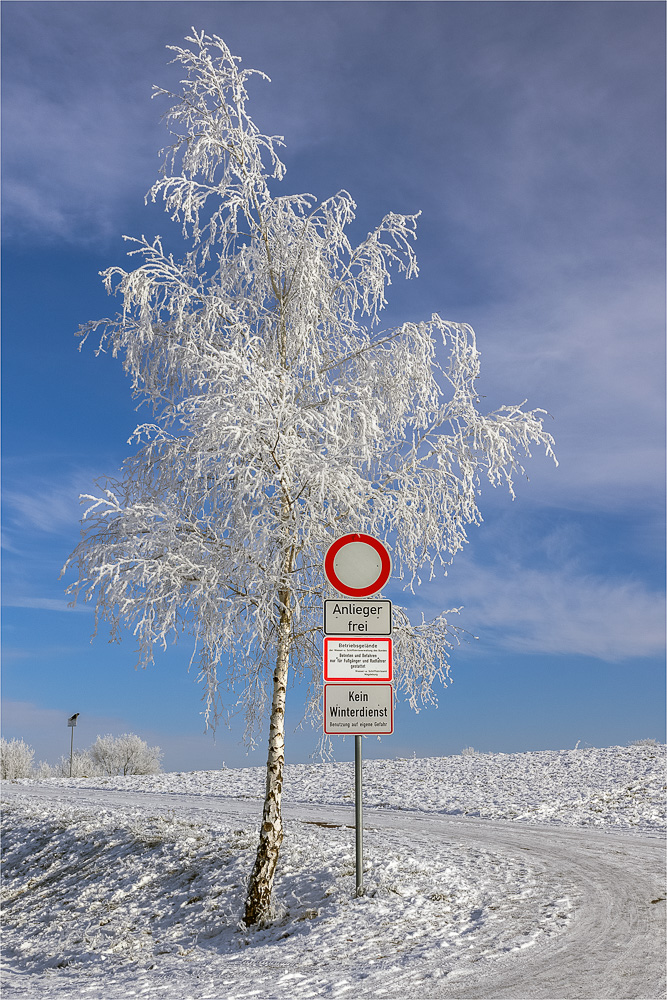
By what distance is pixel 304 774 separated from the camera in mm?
24672

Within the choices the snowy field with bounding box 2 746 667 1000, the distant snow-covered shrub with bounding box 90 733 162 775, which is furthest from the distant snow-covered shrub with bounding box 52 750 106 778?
the snowy field with bounding box 2 746 667 1000

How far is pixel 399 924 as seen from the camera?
787 centimetres

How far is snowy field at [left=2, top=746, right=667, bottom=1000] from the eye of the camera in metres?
6.69

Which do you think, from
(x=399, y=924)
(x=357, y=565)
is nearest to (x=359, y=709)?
(x=357, y=565)

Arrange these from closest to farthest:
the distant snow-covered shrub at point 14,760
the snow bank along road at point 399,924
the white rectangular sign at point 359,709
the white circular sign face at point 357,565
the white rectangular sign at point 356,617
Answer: the snow bank along road at point 399,924 < the white rectangular sign at point 359,709 < the white rectangular sign at point 356,617 < the white circular sign face at point 357,565 < the distant snow-covered shrub at point 14,760

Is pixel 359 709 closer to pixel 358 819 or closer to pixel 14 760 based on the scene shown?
pixel 358 819

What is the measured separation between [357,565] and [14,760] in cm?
3388

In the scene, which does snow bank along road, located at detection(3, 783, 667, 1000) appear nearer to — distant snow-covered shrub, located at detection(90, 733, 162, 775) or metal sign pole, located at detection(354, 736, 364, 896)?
metal sign pole, located at detection(354, 736, 364, 896)

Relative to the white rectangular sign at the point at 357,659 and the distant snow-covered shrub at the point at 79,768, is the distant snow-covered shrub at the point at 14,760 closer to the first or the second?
the distant snow-covered shrub at the point at 79,768

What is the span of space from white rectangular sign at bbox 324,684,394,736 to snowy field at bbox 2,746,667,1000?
5.79ft

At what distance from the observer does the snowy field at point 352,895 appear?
6.69m

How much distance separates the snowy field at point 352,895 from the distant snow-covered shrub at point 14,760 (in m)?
20.0

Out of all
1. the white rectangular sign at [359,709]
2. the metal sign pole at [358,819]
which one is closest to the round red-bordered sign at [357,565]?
the white rectangular sign at [359,709]

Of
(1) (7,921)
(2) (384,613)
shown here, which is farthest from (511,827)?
(1) (7,921)
